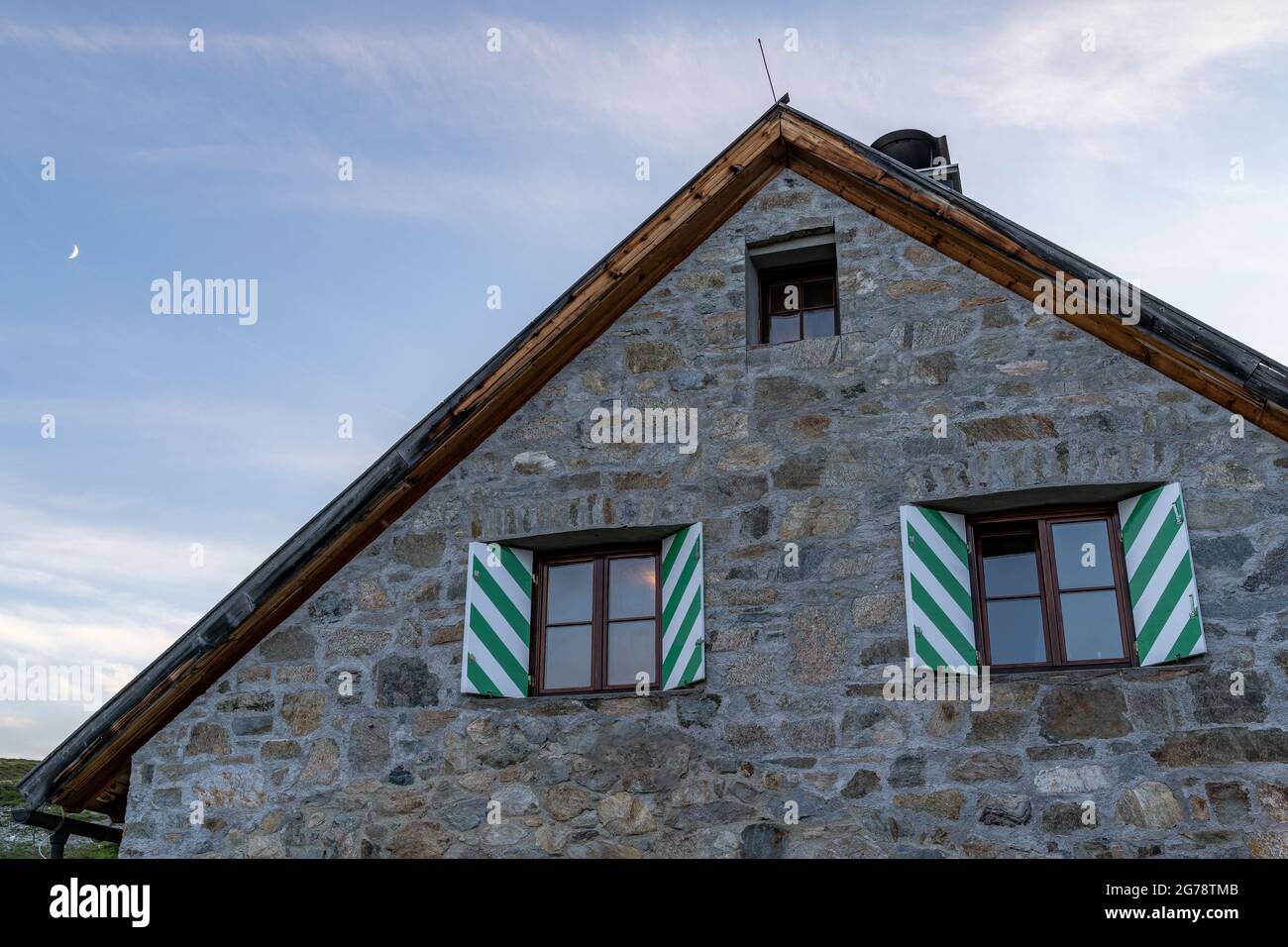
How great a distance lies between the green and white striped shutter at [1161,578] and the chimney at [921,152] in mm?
4534

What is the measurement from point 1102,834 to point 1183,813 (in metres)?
0.37

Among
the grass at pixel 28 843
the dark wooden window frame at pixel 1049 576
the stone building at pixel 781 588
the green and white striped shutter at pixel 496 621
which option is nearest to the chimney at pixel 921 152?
the stone building at pixel 781 588

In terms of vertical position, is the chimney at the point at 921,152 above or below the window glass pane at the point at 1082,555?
above

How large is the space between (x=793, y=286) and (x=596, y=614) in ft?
7.93

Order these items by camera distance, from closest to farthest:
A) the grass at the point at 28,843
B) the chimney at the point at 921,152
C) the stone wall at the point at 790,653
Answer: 1. the stone wall at the point at 790,653
2. the chimney at the point at 921,152
3. the grass at the point at 28,843

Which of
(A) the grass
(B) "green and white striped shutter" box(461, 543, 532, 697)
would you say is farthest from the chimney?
(A) the grass

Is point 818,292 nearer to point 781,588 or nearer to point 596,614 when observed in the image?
point 781,588

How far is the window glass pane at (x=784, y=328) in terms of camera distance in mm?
7555

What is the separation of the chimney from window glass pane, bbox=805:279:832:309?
2817 millimetres

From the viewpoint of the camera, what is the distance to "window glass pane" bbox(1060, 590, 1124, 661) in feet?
20.1

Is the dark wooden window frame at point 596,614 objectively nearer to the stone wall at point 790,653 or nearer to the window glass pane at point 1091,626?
the stone wall at point 790,653

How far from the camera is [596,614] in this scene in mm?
7016

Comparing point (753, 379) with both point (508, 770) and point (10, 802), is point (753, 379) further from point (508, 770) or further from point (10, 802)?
point (10, 802)

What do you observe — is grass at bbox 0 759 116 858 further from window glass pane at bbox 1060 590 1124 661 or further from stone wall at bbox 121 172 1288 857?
window glass pane at bbox 1060 590 1124 661
